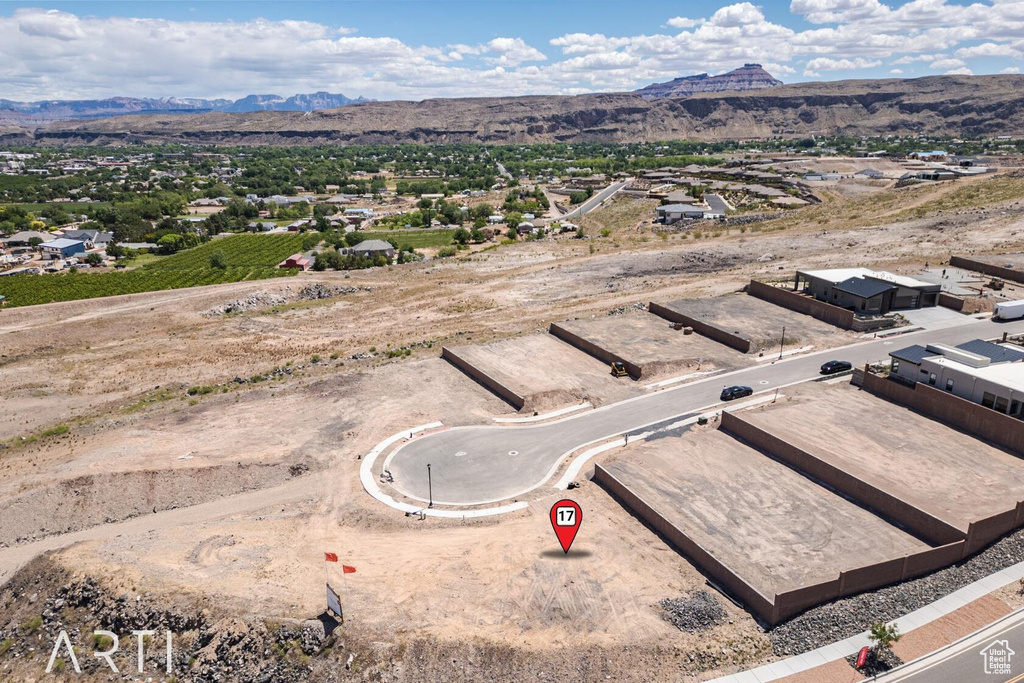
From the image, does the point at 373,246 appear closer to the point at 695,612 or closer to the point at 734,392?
the point at 734,392

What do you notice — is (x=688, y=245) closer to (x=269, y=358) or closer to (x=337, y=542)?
(x=269, y=358)

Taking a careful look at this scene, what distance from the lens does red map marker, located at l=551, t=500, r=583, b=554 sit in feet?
90.6

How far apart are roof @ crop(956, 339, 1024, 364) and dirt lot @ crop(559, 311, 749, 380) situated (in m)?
13.6

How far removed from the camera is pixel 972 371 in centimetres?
3481

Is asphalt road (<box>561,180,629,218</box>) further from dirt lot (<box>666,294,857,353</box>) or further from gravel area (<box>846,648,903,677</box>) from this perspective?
gravel area (<box>846,648,903,677</box>)

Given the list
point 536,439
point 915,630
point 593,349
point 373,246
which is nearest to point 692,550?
point 915,630

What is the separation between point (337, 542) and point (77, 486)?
1578 cm

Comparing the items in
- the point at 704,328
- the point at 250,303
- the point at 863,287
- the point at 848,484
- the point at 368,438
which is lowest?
the point at 368,438

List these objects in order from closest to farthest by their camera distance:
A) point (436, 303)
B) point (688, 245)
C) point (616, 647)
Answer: point (616, 647) → point (436, 303) → point (688, 245)

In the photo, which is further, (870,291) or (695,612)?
(870,291)

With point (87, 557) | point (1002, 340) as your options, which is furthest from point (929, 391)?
point (87, 557)

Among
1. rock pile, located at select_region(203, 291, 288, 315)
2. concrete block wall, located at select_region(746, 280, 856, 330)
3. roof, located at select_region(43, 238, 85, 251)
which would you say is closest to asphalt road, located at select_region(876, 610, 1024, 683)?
concrete block wall, located at select_region(746, 280, 856, 330)

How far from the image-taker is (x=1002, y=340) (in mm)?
44469

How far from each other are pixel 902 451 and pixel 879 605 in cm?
1174
